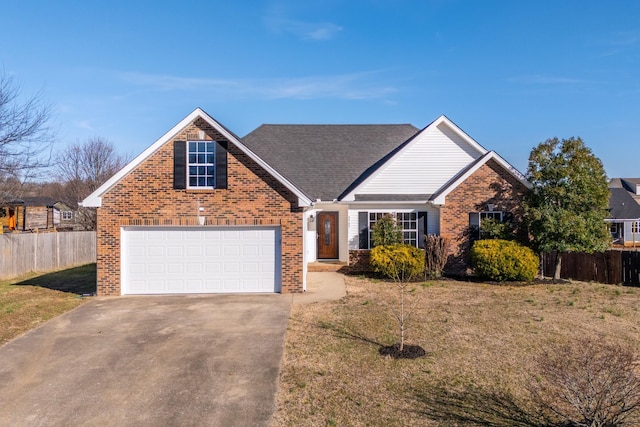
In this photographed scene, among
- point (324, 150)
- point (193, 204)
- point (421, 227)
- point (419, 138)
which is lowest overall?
point (421, 227)

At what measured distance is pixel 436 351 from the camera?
760 cm

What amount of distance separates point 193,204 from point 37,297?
580 centimetres

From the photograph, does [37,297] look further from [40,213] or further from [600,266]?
[40,213]

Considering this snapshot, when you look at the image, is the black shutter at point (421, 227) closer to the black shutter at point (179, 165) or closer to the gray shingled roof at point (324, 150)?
the gray shingled roof at point (324, 150)

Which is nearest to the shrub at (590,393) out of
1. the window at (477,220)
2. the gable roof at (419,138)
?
the window at (477,220)

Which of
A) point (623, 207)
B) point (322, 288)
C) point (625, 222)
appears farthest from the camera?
point (623, 207)

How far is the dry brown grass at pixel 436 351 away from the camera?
5410 millimetres

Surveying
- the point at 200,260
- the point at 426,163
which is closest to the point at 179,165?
the point at 200,260

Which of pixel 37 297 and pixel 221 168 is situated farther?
pixel 37 297

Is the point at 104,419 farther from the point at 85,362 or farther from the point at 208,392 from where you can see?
the point at 85,362

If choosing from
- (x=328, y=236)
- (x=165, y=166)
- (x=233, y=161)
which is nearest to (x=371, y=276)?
(x=328, y=236)

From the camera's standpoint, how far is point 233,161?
12898 millimetres

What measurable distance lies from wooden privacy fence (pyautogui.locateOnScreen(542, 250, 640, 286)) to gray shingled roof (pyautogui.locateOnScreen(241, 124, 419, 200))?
9.07 m

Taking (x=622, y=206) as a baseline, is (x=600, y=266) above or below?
below
